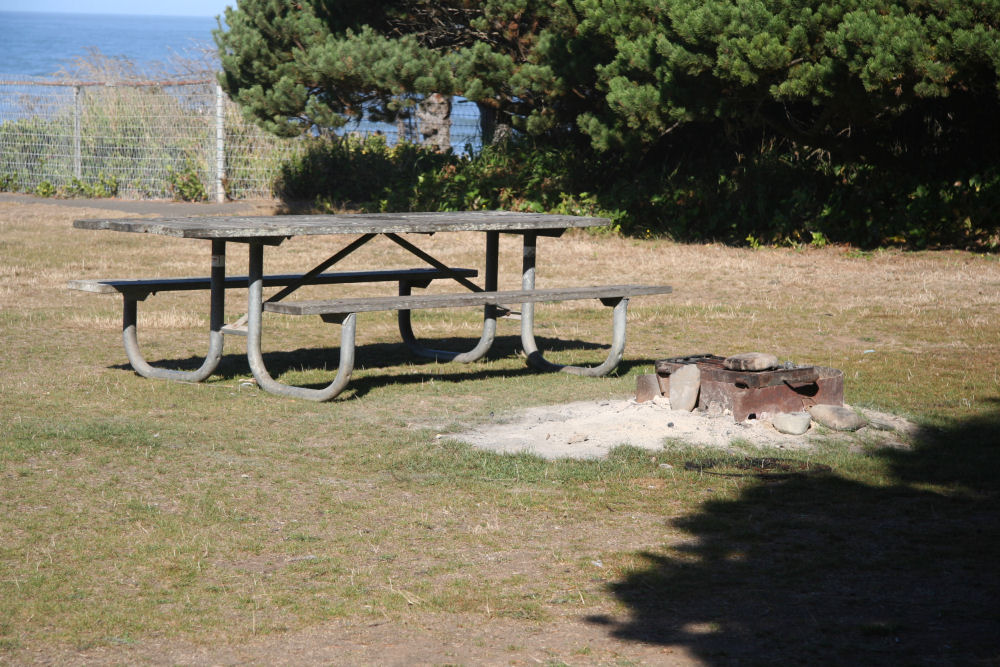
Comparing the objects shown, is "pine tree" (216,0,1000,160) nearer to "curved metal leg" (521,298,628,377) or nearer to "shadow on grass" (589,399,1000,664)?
"curved metal leg" (521,298,628,377)

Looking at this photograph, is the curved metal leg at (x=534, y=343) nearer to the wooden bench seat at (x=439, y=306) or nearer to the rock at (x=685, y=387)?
the wooden bench seat at (x=439, y=306)

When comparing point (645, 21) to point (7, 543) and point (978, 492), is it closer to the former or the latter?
point (978, 492)

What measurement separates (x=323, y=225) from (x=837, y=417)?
10.2 feet

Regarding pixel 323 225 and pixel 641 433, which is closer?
pixel 641 433

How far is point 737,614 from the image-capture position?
385cm

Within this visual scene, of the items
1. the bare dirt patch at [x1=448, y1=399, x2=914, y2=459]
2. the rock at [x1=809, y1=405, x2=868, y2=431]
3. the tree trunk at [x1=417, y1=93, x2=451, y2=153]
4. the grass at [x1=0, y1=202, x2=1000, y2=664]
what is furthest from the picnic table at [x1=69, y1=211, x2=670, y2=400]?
→ the tree trunk at [x1=417, y1=93, x2=451, y2=153]

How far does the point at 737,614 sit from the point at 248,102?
1546 centimetres

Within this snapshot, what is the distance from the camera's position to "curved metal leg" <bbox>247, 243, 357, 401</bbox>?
694cm

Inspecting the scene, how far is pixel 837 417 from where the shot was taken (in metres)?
6.38

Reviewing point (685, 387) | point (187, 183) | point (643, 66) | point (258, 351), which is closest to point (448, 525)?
point (685, 387)

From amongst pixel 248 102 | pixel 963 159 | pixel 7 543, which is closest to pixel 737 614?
pixel 7 543

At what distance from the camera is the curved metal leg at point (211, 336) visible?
24.1 ft

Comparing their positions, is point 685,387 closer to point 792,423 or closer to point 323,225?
point 792,423

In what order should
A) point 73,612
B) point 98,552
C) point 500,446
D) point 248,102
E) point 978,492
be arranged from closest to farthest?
point 73,612, point 98,552, point 978,492, point 500,446, point 248,102
